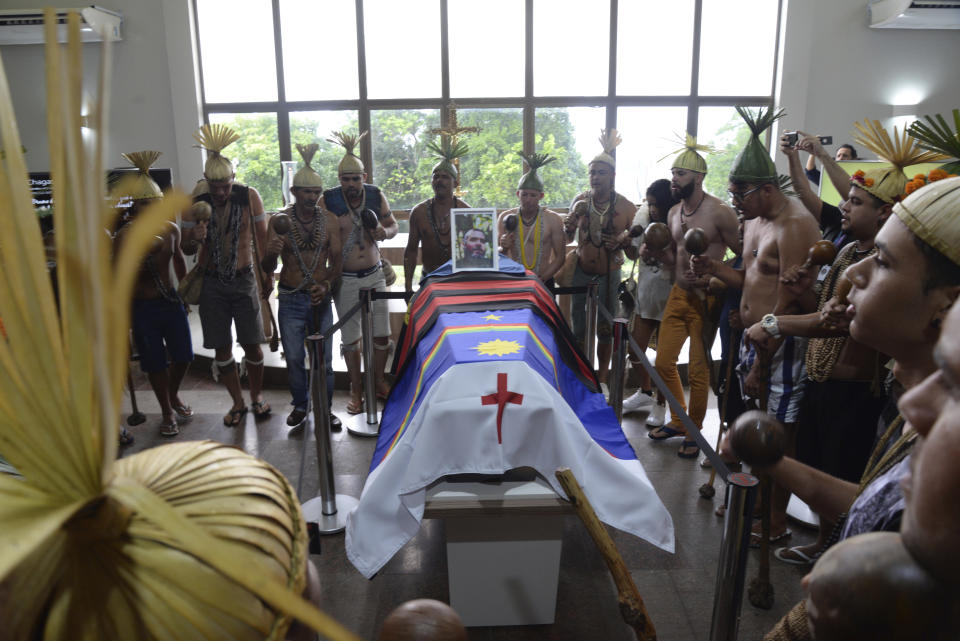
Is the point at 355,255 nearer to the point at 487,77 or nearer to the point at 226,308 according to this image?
the point at 226,308

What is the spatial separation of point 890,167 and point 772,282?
0.77 m

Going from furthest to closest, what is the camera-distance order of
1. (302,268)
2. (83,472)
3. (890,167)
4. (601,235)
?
(601,235) → (302,268) → (890,167) → (83,472)

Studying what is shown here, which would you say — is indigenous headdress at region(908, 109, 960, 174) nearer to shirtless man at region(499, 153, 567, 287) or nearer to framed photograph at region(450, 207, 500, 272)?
framed photograph at region(450, 207, 500, 272)

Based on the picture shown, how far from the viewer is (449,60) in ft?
28.6

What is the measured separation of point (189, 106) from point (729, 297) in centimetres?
760

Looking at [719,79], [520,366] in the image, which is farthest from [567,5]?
[520,366]

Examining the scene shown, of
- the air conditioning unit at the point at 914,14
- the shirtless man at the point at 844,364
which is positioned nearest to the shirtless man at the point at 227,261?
the shirtless man at the point at 844,364

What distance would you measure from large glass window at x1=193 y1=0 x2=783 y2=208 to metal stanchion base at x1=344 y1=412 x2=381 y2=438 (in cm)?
507

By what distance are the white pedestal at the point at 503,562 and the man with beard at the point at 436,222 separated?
2.87m

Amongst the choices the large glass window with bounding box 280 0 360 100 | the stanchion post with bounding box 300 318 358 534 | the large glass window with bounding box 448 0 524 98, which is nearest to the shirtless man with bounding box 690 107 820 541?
the stanchion post with bounding box 300 318 358 534

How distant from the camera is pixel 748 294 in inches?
139

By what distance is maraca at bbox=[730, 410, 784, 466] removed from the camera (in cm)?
127

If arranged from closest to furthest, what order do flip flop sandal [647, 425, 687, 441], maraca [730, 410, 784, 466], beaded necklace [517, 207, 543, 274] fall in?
maraca [730, 410, 784, 466], flip flop sandal [647, 425, 687, 441], beaded necklace [517, 207, 543, 274]

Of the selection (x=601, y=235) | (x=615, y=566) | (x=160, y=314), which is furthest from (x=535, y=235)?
(x=615, y=566)
